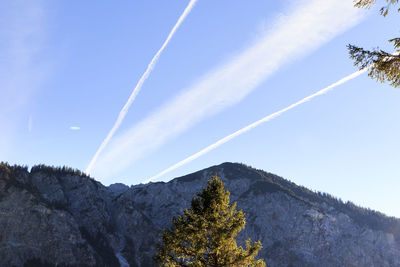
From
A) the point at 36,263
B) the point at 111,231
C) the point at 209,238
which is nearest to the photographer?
the point at 209,238

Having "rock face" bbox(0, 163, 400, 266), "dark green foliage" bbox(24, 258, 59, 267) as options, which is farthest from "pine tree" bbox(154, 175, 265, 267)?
"rock face" bbox(0, 163, 400, 266)

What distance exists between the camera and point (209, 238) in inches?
869

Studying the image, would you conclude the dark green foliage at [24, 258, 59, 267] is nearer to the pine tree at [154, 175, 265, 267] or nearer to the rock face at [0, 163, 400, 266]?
the rock face at [0, 163, 400, 266]

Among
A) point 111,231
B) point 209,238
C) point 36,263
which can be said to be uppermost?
point 111,231

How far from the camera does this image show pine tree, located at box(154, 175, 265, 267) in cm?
2150

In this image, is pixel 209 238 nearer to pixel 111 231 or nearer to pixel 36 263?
pixel 36 263

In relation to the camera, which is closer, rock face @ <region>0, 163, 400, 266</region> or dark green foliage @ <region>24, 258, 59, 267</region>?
dark green foliage @ <region>24, 258, 59, 267</region>

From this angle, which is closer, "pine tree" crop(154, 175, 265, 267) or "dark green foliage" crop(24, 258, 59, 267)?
"pine tree" crop(154, 175, 265, 267)

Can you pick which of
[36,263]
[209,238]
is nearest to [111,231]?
[36,263]

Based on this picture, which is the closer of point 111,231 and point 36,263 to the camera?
point 36,263

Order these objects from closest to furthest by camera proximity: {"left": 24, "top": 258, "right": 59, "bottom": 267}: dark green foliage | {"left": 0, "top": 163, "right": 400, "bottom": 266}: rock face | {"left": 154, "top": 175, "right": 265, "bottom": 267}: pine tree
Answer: {"left": 154, "top": 175, "right": 265, "bottom": 267}: pine tree → {"left": 24, "top": 258, "right": 59, "bottom": 267}: dark green foliage → {"left": 0, "top": 163, "right": 400, "bottom": 266}: rock face

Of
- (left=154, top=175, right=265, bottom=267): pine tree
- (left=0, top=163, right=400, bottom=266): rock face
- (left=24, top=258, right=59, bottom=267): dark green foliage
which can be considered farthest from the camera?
(left=0, top=163, right=400, bottom=266): rock face

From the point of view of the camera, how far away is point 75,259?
144 meters

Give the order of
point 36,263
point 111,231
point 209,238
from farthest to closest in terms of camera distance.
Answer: point 111,231 → point 36,263 → point 209,238
